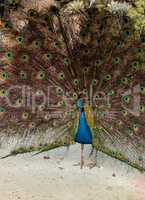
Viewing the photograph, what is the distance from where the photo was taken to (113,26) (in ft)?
19.9

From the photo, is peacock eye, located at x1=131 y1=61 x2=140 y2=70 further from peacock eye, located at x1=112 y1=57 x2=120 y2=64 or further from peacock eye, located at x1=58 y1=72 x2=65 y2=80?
peacock eye, located at x1=58 y1=72 x2=65 y2=80

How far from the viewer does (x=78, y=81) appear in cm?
623

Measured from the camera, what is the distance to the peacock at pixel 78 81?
6.13 meters

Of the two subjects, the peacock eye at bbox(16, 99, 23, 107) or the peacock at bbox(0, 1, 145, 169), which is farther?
the peacock eye at bbox(16, 99, 23, 107)

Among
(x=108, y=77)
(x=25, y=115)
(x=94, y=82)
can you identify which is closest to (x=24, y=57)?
(x=25, y=115)

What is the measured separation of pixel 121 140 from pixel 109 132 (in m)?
0.18

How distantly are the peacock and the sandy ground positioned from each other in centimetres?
33

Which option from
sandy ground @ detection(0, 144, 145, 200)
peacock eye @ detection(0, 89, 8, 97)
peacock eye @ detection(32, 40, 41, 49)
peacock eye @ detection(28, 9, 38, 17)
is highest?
peacock eye @ detection(28, 9, 38, 17)

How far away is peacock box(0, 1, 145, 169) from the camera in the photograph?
20.1 feet

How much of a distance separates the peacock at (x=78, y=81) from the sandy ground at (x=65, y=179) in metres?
0.33

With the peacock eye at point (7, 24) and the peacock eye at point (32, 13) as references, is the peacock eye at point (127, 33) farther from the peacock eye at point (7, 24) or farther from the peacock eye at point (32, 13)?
the peacock eye at point (7, 24)

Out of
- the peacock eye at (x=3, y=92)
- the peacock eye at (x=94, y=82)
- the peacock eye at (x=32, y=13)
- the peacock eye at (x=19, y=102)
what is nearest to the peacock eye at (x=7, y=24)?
the peacock eye at (x=32, y=13)

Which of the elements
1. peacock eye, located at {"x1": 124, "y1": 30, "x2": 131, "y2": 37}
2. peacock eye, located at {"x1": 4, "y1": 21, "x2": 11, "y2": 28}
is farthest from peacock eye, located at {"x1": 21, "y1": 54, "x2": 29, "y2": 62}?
peacock eye, located at {"x1": 124, "y1": 30, "x2": 131, "y2": 37}

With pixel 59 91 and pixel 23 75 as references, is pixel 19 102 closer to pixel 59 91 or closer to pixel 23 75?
pixel 23 75
